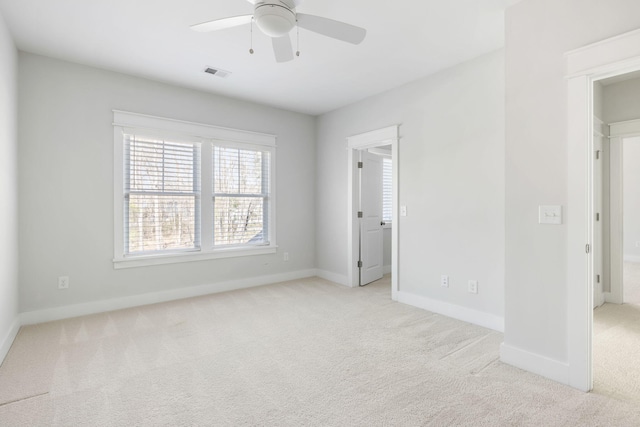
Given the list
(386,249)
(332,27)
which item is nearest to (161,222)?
(332,27)

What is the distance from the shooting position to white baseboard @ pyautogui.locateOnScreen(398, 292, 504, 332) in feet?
10.3

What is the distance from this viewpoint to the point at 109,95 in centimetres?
365

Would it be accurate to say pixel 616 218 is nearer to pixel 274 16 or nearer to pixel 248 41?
pixel 274 16

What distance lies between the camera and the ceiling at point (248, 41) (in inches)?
97.3

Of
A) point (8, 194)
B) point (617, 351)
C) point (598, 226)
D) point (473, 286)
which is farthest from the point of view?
point (598, 226)

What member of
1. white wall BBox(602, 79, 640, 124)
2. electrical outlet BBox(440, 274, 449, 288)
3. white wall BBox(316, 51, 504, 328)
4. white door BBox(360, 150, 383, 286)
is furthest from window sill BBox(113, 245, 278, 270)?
white wall BBox(602, 79, 640, 124)

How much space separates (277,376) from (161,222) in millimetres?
2678

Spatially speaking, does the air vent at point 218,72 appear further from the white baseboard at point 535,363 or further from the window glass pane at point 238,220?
the white baseboard at point 535,363

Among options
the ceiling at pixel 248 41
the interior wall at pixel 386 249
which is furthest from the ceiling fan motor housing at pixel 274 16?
the interior wall at pixel 386 249

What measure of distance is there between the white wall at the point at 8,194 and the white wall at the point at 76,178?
0.52ft

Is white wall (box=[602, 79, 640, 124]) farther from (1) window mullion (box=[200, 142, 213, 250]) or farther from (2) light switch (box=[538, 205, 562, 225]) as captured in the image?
(1) window mullion (box=[200, 142, 213, 250])

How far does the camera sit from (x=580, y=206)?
2.08 meters

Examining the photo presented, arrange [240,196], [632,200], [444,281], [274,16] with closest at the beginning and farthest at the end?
1. [274,16]
2. [444,281]
3. [240,196]
4. [632,200]

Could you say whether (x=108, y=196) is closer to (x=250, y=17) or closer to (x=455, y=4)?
(x=250, y=17)
